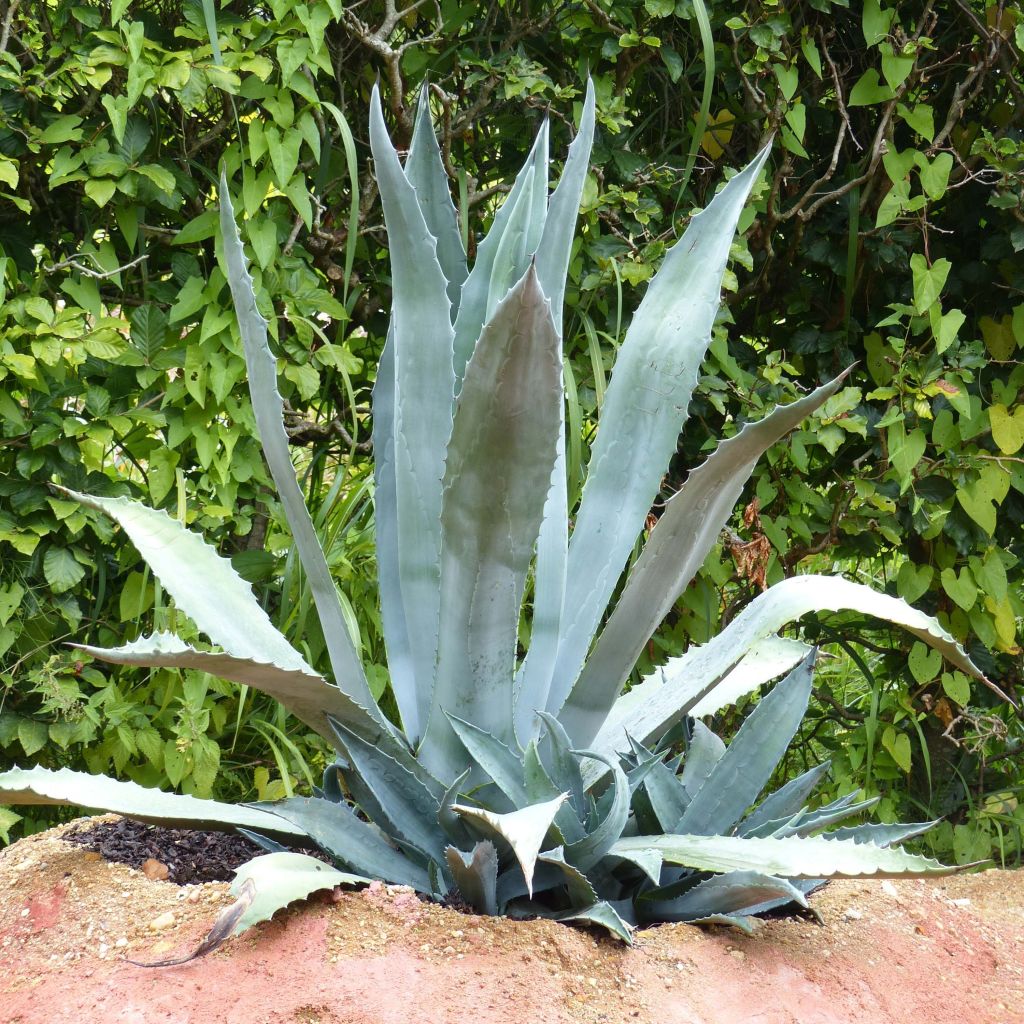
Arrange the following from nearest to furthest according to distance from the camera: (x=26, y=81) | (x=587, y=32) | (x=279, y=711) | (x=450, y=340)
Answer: (x=450, y=340), (x=26, y=81), (x=279, y=711), (x=587, y=32)

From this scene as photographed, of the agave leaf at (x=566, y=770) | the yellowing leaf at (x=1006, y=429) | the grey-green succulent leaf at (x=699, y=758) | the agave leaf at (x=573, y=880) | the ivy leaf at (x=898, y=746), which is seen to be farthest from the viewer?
the ivy leaf at (x=898, y=746)

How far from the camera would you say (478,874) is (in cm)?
124

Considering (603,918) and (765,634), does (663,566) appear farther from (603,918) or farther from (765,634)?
(603,918)

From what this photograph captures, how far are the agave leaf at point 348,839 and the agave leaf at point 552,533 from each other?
0.22m

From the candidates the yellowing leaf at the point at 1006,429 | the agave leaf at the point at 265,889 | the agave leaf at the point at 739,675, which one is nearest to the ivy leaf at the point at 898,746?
the yellowing leaf at the point at 1006,429

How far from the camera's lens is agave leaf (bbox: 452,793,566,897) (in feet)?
3.23

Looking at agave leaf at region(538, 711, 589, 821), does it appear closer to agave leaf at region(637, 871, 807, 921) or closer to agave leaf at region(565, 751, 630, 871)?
agave leaf at region(565, 751, 630, 871)

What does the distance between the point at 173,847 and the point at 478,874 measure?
1.65 ft

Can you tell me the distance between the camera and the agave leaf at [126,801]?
123 centimetres

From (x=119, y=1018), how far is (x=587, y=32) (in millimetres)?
1985

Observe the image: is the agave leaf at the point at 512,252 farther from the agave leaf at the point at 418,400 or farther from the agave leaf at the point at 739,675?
the agave leaf at the point at 739,675

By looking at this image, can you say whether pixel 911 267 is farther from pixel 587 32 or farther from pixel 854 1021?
pixel 854 1021

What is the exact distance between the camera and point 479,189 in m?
2.53

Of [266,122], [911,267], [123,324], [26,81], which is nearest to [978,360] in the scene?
[911,267]
